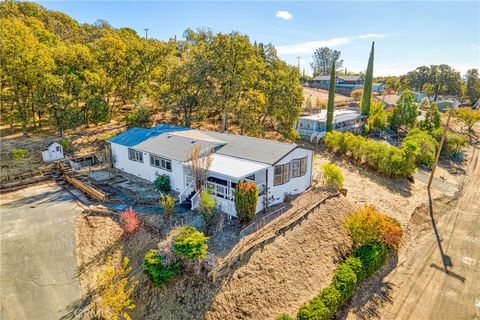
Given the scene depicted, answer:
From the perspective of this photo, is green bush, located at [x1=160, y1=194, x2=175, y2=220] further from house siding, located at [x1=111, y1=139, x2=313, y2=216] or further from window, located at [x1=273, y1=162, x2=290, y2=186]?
window, located at [x1=273, y1=162, x2=290, y2=186]

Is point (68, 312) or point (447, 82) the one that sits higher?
point (447, 82)

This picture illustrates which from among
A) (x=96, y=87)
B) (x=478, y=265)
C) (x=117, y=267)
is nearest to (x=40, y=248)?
(x=117, y=267)

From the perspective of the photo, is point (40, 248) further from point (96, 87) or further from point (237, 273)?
point (96, 87)

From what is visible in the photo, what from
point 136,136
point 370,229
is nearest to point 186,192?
point 136,136

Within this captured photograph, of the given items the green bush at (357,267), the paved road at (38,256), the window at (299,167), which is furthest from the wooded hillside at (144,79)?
the green bush at (357,267)

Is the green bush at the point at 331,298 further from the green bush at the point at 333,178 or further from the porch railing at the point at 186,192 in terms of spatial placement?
the porch railing at the point at 186,192

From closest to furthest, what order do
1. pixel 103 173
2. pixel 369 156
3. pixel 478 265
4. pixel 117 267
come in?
pixel 117 267 < pixel 478 265 < pixel 103 173 < pixel 369 156
